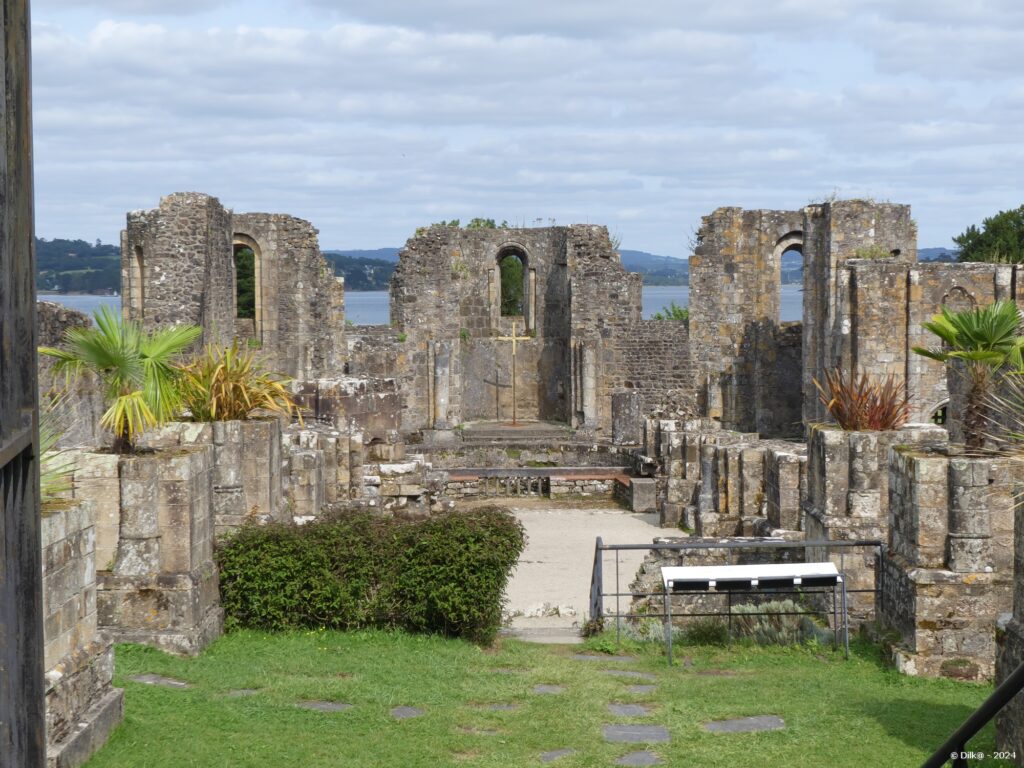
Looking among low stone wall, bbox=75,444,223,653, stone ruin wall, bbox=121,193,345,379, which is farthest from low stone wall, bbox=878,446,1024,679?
stone ruin wall, bbox=121,193,345,379

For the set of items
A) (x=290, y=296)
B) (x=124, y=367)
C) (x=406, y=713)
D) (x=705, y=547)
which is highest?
(x=290, y=296)

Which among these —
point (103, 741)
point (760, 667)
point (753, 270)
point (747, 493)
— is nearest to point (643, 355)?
point (753, 270)

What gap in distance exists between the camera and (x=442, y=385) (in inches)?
1230

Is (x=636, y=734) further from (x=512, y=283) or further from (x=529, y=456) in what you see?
(x=512, y=283)

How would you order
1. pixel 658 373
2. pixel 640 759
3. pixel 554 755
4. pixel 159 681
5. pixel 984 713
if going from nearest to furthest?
pixel 984 713
pixel 640 759
pixel 554 755
pixel 159 681
pixel 658 373

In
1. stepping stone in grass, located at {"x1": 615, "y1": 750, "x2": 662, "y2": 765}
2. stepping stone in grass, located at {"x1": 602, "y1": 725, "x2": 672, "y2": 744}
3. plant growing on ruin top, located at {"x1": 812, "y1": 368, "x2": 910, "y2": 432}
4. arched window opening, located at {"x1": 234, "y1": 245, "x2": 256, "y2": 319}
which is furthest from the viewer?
arched window opening, located at {"x1": 234, "y1": 245, "x2": 256, "y2": 319}

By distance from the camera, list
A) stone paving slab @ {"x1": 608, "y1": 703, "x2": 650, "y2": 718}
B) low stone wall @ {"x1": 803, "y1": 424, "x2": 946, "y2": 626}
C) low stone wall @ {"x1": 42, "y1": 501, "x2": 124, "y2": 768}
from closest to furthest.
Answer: low stone wall @ {"x1": 42, "y1": 501, "x2": 124, "y2": 768} → stone paving slab @ {"x1": 608, "y1": 703, "x2": 650, "y2": 718} → low stone wall @ {"x1": 803, "y1": 424, "x2": 946, "y2": 626}

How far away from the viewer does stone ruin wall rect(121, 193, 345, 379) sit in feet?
83.4

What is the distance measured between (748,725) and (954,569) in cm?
250

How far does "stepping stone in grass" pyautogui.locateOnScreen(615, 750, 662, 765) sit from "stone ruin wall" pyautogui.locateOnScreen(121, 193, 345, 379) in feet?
46.2

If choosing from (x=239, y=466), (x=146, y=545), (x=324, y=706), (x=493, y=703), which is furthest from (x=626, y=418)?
(x=324, y=706)

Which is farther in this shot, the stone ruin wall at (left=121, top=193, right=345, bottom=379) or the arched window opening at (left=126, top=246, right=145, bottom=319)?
the arched window opening at (left=126, top=246, right=145, bottom=319)

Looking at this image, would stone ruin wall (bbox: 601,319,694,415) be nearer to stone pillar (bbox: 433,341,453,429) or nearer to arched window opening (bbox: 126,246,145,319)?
stone pillar (bbox: 433,341,453,429)

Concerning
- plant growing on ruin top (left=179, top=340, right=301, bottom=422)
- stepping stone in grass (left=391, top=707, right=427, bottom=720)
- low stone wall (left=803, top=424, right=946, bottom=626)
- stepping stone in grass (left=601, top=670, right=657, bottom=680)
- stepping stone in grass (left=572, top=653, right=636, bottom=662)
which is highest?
plant growing on ruin top (left=179, top=340, right=301, bottom=422)
